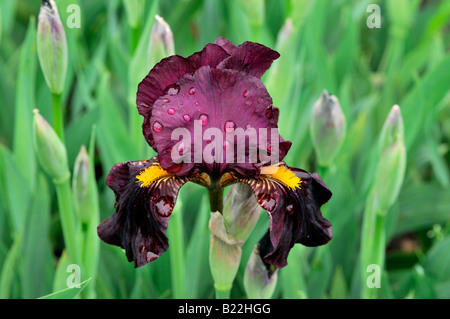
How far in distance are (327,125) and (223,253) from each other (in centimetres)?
33

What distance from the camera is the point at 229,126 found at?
77 centimetres

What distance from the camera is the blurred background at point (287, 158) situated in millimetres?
1103

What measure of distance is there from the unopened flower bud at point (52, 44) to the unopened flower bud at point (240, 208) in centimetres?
38

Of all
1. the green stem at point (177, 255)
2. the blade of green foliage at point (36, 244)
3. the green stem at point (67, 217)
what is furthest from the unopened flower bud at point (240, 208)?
the blade of green foliage at point (36, 244)

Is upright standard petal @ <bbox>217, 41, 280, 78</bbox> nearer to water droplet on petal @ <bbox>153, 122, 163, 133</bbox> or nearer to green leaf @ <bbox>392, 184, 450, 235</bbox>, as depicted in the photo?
water droplet on petal @ <bbox>153, 122, 163, 133</bbox>

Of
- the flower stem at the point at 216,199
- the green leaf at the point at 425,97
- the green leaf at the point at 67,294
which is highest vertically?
the green leaf at the point at 425,97

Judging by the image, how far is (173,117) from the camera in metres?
0.77

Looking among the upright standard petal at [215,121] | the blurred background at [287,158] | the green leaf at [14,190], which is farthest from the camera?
the green leaf at [14,190]

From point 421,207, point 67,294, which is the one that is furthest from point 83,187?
point 421,207

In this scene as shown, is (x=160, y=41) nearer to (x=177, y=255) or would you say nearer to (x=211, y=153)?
(x=211, y=153)

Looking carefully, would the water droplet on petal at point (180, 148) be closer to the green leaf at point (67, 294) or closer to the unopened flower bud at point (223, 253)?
the unopened flower bud at point (223, 253)
